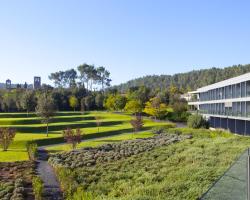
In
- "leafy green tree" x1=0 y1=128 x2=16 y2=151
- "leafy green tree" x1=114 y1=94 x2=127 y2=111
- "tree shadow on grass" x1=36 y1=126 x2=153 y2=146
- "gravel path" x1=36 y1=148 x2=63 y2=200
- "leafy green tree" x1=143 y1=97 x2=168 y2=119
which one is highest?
"leafy green tree" x1=114 y1=94 x2=127 y2=111

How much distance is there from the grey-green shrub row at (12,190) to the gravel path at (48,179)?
1.35 meters

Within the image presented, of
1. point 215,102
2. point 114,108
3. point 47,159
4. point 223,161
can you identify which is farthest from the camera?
point 114,108

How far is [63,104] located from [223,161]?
83.7 metres

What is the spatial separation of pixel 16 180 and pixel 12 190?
263cm

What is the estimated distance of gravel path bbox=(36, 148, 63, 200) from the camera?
2080cm

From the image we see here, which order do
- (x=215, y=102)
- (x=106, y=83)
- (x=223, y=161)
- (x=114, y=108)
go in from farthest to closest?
(x=106, y=83)
(x=114, y=108)
(x=215, y=102)
(x=223, y=161)

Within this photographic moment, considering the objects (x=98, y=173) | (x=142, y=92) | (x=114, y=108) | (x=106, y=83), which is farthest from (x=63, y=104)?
(x=98, y=173)

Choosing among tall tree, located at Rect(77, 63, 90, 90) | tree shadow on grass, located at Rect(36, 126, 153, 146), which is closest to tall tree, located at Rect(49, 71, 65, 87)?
tall tree, located at Rect(77, 63, 90, 90)

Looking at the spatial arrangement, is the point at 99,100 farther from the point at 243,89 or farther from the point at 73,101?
the point at 243,89

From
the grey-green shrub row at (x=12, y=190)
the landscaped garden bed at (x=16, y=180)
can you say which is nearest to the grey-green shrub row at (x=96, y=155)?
the landscaped garden bed at (x=16, y=180)

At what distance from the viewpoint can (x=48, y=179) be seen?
25.5 metres

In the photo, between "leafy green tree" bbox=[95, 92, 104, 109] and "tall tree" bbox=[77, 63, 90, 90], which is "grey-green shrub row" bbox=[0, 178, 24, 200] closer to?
"leafy green tree" bbox=[95, 92, 104, 109]

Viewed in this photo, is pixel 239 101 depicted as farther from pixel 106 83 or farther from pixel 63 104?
pixel 106 83

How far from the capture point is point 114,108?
324 ft
